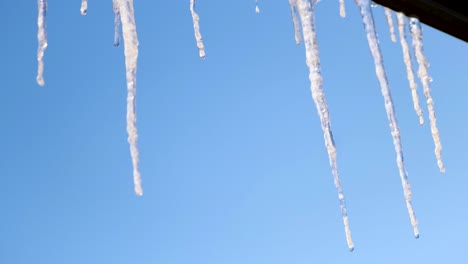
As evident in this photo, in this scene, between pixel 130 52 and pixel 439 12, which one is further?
pixel 130 52

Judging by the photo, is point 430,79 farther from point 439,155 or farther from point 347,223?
point 347,223

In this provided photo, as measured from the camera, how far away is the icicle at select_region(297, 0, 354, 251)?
1828 millimetres

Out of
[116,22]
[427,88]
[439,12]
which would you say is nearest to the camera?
[439,12]

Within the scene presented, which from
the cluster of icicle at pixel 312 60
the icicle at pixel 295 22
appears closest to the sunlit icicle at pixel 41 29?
the cluster of icicle at pixel 312 60

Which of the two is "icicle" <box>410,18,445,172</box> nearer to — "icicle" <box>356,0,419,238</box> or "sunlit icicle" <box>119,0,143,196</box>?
"icicle" <box>356,0,419,238</box>

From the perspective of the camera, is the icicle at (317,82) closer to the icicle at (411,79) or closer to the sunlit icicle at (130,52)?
the icicle at (411,79)

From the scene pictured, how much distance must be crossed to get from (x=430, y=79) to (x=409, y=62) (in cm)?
13

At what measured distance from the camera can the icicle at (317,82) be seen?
1.83 m

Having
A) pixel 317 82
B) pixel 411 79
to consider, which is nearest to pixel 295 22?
pixel 317 82

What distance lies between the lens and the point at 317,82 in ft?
6.35

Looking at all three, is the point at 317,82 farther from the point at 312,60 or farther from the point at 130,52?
the point at 130,52

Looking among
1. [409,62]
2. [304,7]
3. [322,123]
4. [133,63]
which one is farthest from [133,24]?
[409,62]

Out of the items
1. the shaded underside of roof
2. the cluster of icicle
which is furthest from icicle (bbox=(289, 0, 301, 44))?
the shaded underside of roof

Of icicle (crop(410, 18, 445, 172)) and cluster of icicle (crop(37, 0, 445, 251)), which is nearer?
cluster of icicle (crop(37, 0, 445, 251))
